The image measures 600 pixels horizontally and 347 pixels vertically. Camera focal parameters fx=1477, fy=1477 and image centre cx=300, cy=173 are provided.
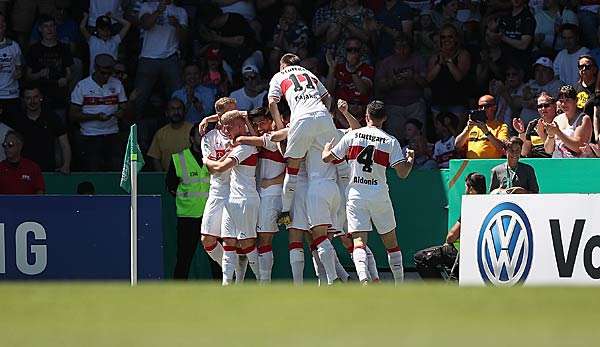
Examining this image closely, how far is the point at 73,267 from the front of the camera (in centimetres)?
1725

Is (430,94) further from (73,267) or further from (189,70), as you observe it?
(73,267)

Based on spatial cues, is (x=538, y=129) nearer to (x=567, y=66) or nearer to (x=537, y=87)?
(x=537, y=87)

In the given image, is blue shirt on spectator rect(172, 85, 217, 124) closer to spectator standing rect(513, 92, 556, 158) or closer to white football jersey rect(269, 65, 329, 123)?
white football jersey rect(269, 65, 329, 123)

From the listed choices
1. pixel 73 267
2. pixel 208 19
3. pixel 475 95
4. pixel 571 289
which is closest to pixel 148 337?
pixel 571 289

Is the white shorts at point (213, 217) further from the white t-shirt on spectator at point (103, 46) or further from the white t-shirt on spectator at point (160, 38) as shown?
the white t-shirt on spectator at point (103, 46)

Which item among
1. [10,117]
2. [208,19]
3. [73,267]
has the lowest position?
[73,267]

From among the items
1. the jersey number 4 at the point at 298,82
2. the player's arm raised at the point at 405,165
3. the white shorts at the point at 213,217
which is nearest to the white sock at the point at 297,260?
the white shorts at the point at 213,217

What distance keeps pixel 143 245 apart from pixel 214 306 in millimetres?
10264

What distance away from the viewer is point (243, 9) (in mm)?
20031

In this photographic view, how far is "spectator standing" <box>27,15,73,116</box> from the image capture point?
19.6m

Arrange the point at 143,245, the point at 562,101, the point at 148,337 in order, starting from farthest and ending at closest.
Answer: the point at 143,245 → the point at 562,101 → the point at 148,337

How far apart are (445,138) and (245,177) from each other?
10.3ft

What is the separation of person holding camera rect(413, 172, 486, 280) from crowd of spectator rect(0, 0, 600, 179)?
1.37 metres

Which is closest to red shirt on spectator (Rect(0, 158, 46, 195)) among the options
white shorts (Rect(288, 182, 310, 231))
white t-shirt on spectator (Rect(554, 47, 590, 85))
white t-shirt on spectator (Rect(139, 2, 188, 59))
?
white t-shirt on spectator (Rect(139, 2, 188, 59))
